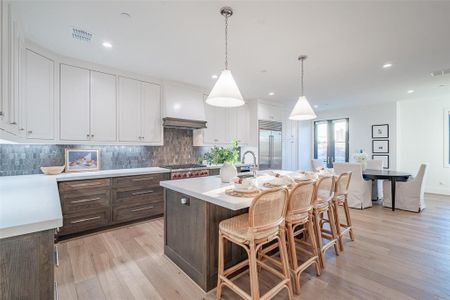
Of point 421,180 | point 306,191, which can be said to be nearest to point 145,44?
point 306,191

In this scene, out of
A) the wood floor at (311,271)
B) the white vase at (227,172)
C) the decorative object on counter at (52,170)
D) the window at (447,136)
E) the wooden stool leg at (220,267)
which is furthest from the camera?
the window at (447,136)

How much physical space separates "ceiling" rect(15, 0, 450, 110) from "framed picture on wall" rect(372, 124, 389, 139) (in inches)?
90.6

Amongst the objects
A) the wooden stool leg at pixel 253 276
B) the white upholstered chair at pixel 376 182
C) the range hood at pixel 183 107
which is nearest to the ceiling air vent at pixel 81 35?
the range hood at pixel 183 107

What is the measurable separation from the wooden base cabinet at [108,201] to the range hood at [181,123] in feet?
3.22

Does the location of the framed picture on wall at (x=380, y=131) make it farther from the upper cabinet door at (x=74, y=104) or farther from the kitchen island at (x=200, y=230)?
the upper cabinet door at (x=74, y=104)

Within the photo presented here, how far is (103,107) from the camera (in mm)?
3307

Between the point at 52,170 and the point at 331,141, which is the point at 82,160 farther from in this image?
the point at 331,141

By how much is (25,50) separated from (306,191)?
370cm

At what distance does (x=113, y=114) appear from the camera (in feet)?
11.2

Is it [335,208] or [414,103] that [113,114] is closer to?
[335,208]

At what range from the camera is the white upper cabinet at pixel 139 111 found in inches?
138

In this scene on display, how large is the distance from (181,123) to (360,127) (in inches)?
228

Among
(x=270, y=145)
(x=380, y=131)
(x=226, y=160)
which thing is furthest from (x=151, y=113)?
(x=380, y=131)

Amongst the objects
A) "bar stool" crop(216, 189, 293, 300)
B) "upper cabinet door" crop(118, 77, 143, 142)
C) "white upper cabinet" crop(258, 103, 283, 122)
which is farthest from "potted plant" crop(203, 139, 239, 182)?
"white upper cabinet" crop(258, 103, 283, 122)
